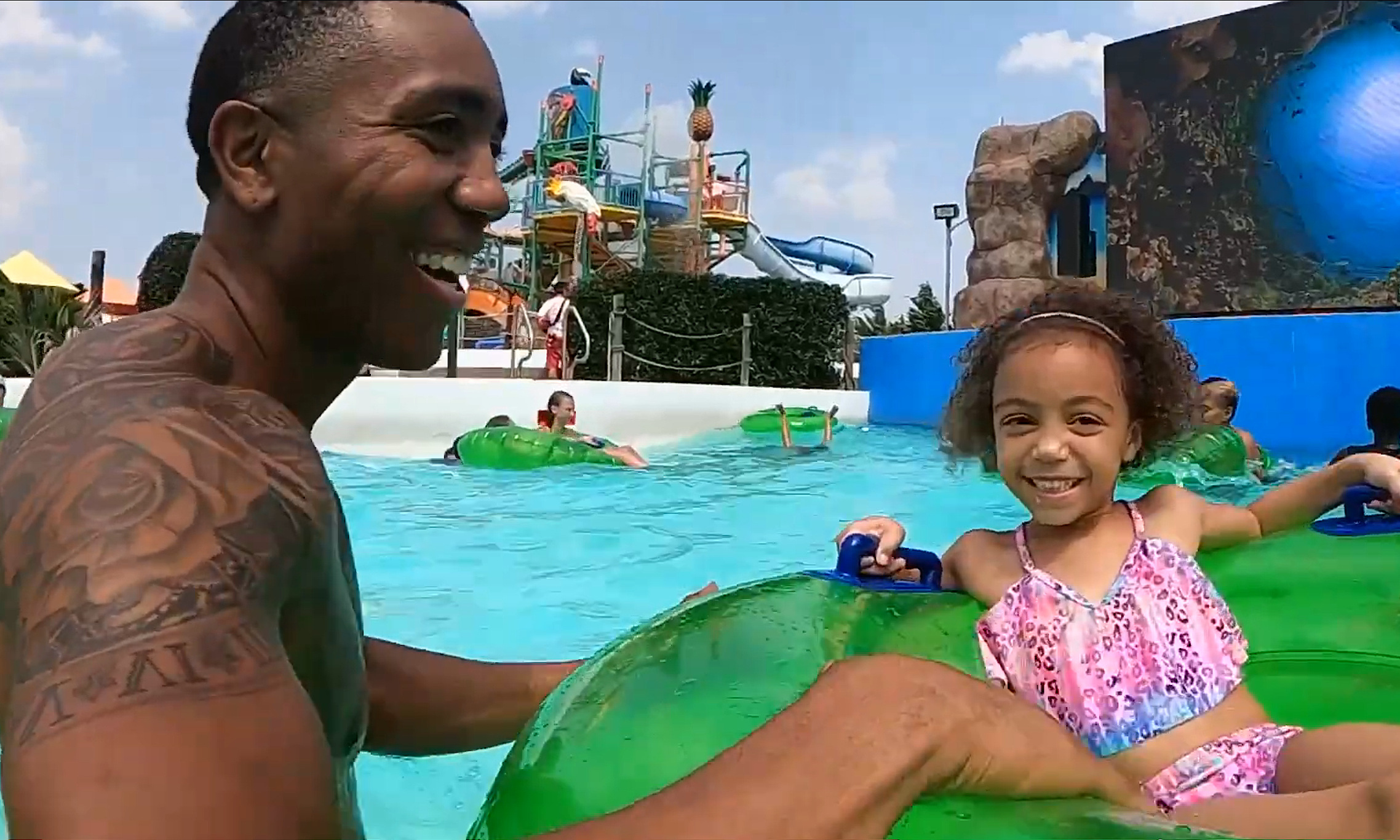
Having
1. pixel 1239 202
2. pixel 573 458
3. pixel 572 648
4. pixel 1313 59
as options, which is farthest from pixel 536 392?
pixel 1313 59

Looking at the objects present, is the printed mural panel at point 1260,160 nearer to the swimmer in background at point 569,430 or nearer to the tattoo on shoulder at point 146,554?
the swimmer in background at point 569,430

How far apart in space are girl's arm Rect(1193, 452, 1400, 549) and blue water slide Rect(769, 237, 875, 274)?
35.7m

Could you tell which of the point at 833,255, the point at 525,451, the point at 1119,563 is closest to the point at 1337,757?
the point at 1119,563

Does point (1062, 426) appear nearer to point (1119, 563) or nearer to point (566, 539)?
point (1119, 563)

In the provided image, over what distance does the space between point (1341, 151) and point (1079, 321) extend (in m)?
14.5

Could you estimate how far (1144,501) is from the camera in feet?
7.36

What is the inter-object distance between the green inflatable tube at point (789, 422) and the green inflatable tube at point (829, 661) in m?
8.65

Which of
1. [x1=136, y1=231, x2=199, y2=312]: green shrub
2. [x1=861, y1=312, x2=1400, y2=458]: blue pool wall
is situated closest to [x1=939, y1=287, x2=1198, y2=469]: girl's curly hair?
[x1=136, y1=231, x2=199, y2=312]: green shrub

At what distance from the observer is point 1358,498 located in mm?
2281

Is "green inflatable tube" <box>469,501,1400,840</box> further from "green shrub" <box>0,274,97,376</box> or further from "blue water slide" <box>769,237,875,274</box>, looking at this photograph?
"blue water slide" <box>769,237,875,274</box>

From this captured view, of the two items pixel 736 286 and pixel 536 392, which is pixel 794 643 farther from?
pixel 736 286

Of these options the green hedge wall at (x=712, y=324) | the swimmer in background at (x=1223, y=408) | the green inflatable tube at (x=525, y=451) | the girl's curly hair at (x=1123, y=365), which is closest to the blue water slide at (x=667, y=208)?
the green hedge wall at (x=712, y=324)

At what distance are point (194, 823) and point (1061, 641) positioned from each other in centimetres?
158

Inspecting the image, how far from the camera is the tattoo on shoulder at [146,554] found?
2.60 ft
